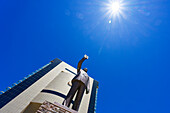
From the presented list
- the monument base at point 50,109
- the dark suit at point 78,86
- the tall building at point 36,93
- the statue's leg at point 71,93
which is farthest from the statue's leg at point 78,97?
the tall building at point 36,93

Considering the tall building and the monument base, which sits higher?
the tall building

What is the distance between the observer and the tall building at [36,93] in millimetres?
12117

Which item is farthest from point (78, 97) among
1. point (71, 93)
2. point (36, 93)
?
point (36, 93)

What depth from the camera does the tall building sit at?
39.8 ft

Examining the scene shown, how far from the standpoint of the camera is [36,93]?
47.8 ft

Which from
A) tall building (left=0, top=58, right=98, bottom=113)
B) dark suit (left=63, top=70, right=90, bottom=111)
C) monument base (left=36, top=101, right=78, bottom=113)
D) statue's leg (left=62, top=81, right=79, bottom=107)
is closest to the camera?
monument base (left=36, top=101, right=78, bottom=113)

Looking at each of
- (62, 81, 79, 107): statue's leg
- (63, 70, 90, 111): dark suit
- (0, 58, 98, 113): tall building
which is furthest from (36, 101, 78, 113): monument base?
(0, 58, 98, 113): tall building

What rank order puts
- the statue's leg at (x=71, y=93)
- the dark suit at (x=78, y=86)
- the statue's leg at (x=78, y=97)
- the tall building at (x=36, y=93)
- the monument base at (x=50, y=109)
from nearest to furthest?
the monument base at (x=50, y=109)
the statue's leg at (x=71, y=93)
the statue's leg at (x=78, y=97)
the dark suit at (x=78, y=86)
the tall building at (x=36, y=93)

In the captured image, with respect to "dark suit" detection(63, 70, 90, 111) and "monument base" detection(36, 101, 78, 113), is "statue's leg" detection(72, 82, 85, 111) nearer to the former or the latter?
"dark suit" detection(63, 70, 90, 111)

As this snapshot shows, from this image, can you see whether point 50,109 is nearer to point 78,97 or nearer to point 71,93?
point 71,93

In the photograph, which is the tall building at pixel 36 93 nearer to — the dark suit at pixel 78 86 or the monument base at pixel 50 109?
the dark suit at pixel 78 86

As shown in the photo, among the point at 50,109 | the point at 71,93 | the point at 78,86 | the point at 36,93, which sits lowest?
the point at 50,109

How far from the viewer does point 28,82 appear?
16.4 metres

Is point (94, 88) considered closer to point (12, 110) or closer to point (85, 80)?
point (12, 110)
